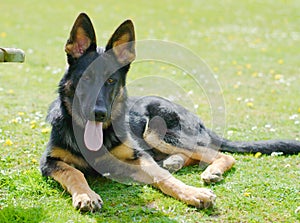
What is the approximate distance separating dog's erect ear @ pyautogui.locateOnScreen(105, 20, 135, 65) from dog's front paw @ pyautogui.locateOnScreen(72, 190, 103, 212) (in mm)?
1818

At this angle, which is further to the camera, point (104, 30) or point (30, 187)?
point (104, 30)

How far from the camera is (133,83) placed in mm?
10531

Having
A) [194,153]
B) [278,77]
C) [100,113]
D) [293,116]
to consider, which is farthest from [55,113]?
[278,77]

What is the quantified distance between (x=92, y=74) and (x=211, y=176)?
6.39ft

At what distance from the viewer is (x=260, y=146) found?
21.4ft

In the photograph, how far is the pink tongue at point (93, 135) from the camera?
17.5ft

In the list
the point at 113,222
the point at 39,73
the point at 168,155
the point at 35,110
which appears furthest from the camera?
the point at 39,73

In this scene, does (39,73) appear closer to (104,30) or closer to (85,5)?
(104,30)

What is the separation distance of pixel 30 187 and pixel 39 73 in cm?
706

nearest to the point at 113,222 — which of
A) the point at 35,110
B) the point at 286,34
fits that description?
the point at 35,110

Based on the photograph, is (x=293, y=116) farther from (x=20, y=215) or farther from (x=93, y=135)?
(x=20, y=215)

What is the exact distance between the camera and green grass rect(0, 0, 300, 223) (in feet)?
15.6

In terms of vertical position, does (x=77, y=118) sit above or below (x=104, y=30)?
above

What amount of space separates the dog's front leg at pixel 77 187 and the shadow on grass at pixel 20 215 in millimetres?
396
